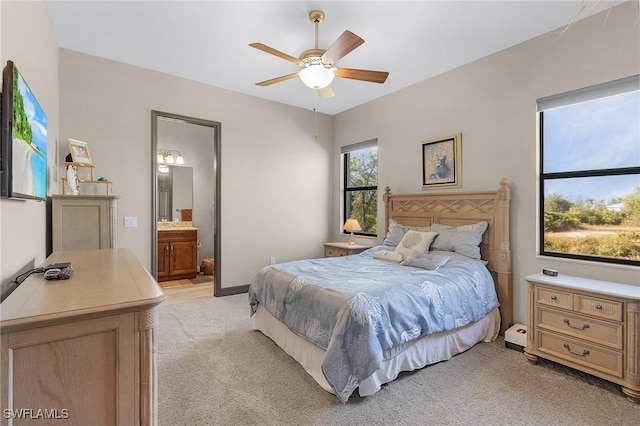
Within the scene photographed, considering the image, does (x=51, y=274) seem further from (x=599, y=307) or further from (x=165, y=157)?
(x=165, y=157)

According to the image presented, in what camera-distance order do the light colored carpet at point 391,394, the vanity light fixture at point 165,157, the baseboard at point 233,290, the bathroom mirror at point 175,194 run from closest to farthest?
the light colored carpet at point 391,394
the baseboard at point 233,290
the vanity light fixture at point 165,157
the bathroom mirror at point 175,194

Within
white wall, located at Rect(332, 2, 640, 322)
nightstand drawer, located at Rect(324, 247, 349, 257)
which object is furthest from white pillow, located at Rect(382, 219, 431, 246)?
nightstand drawer, located at Rect(324, 247, 349, 257)

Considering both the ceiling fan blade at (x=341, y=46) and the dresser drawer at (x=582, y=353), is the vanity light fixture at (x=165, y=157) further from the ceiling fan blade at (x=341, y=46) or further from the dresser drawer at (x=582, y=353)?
the dresser drawer at (x=582, y=353)

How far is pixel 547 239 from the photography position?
2969 mm

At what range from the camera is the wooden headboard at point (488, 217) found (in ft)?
10.1

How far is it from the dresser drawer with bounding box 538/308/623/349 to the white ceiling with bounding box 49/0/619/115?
2.47 meters

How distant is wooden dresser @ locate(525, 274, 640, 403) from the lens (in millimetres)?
2049

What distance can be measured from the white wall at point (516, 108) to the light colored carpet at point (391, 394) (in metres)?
0.90

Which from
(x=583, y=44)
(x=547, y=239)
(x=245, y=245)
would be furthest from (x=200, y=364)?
(x=583, y=44)

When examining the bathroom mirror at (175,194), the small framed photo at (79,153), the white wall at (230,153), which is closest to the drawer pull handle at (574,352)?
the white wall at (230,153)

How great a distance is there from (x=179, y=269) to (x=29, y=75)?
398 cm

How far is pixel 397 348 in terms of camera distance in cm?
215

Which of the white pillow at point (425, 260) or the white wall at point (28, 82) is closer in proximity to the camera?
the white wall at point (28, 82)

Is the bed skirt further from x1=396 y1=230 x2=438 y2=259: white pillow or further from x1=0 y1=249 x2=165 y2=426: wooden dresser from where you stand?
x1=0 y1=249 x2=165 y2=426: wooden dresser
